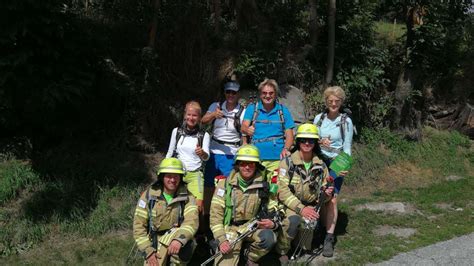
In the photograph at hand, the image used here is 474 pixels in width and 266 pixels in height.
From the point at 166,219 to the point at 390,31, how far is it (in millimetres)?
10229

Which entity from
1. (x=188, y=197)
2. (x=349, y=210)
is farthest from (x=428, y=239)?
(x=188, y=197)

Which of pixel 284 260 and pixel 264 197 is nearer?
pixel 264 197

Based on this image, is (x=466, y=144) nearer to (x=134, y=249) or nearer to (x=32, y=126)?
(x=134, y=249)

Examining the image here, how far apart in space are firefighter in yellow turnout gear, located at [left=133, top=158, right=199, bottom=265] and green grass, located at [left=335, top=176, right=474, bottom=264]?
2.02m

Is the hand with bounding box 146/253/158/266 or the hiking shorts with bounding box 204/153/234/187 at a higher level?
the hiking shorts with bounding box 204/153/234/187

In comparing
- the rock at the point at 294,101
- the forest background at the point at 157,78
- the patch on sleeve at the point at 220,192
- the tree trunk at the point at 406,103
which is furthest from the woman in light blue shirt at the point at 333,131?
the tree trunk at the point at 406,103

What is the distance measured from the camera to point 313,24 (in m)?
10.5

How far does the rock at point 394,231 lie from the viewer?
21.3 feet

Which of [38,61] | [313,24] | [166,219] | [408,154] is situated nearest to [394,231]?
[166,219]

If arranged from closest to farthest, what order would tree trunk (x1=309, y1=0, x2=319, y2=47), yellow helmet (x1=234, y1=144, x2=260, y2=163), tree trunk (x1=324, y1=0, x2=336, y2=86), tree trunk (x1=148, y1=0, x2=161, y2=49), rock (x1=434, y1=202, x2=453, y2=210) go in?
yellow helmet (x1=234, y1=144, x2=260, y2=163) → rock (x1=434, y1=202, x2=453, y2=210) → tree trunk (x1=148, y1=0, x2=161, y2=49) → tree trunk (x1=324, y1=0, x2=336, y2=86) → tree trunk (x1=309, y1=0, x2=319, y2=47)

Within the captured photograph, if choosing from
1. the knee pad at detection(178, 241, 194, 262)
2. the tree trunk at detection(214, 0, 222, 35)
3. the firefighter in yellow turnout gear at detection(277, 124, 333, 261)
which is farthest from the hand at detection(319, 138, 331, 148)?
the tree trunk at detection(214, 0, 222, 35)

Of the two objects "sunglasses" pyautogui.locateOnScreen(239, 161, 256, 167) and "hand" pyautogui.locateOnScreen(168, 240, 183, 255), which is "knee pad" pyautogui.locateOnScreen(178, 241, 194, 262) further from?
"sunglasses" pyautogui.locateOnScreen(239, 161, 256, 167)

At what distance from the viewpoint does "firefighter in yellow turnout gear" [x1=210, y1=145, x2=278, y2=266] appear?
15.6ft

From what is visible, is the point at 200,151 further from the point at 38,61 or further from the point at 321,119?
the point at 38,61
